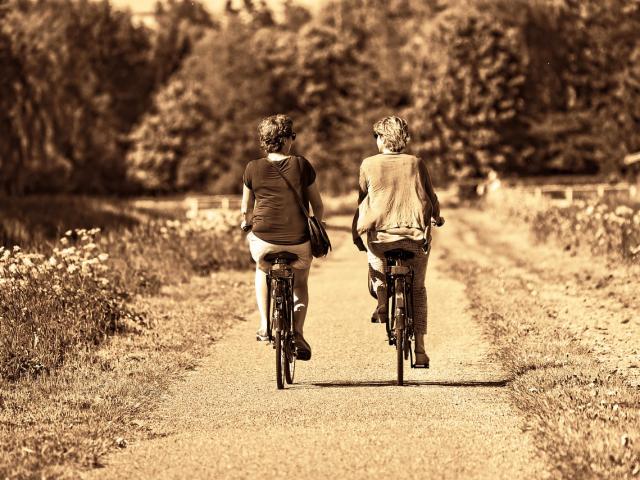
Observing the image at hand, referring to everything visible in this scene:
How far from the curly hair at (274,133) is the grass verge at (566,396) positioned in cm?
243

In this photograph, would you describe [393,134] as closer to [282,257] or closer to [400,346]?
[282,257]

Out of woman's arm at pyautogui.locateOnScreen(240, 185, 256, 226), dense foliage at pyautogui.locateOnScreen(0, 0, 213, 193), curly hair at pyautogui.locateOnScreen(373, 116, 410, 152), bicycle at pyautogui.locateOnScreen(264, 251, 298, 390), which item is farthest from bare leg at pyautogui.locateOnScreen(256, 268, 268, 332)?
dense foliage at pyautogui.locateOnScreen(0, 0, 213, 193)

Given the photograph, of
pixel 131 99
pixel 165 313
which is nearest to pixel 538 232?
pixel 165 313

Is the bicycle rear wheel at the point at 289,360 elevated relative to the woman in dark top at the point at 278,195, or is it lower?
lower

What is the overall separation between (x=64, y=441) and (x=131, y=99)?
240 feet

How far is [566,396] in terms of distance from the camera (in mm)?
8117

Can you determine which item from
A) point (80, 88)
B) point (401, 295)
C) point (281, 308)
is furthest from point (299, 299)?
point (80, 88)

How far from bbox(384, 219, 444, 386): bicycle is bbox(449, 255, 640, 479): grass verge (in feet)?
2.80

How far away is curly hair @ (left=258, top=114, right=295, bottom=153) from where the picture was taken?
865 cm

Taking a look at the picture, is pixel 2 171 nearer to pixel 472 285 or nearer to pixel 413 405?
pixel 472 285

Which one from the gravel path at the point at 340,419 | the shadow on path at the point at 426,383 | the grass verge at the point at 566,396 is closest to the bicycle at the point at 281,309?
the gravel path at the point at 340,419

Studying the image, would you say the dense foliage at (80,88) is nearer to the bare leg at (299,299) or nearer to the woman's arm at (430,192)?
the bare leg at (299,299)

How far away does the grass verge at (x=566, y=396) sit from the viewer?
6.43 m

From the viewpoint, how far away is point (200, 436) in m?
7.39
